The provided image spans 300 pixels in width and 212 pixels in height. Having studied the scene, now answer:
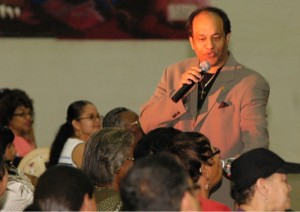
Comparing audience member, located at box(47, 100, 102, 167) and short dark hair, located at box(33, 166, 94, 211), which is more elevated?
short dark hair, located at box(33, 166, 94, 211)

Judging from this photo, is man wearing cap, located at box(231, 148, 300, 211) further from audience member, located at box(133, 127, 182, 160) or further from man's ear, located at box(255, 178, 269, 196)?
audience member, located at box(133, 127, 182, 160)

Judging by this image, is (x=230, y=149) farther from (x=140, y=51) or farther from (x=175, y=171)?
(x=140, y=51)

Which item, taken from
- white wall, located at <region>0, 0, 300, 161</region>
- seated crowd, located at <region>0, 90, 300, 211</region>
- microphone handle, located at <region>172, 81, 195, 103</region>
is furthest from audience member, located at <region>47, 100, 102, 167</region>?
microphone handle, located at <region>172, 81, 195, 103</region>

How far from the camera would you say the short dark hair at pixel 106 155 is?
177 inches

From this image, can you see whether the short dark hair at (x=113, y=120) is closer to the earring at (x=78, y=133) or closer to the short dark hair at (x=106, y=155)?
A: the earring at (x=78, y=133)

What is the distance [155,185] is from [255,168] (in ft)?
3.31

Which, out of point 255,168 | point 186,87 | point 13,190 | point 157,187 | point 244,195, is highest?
point 186,87

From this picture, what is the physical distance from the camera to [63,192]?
3.34 m

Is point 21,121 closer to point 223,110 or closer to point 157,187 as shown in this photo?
point 223,110

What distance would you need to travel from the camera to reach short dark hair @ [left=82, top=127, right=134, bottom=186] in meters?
4.48

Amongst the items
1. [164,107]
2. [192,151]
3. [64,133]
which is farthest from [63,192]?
[64,133]

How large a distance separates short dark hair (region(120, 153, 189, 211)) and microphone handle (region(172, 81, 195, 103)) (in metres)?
1.55

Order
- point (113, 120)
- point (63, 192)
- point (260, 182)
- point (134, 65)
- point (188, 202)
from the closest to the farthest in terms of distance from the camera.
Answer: point (188, 202) < point (63, 192) < point (260, 182) < point (113, 120) < point (134, 65)

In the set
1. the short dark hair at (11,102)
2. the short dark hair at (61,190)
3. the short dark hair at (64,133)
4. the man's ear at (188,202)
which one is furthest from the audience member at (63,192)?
the short dark hair at (11,102)
